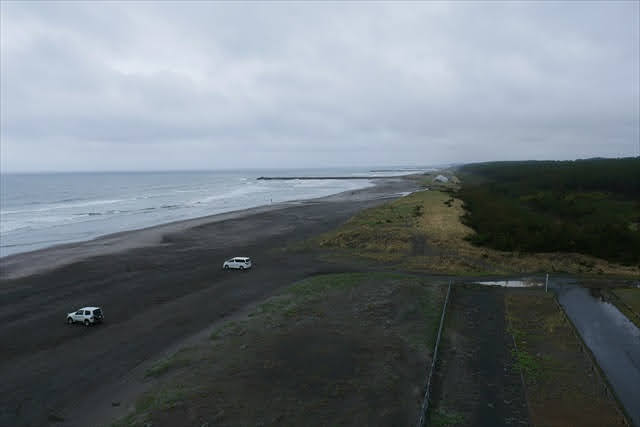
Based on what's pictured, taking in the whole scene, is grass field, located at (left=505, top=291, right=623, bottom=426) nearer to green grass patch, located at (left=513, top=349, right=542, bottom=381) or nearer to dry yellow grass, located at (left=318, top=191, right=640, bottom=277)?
green grass patch, located at (left=513, top=349, right=542, bottom=381)

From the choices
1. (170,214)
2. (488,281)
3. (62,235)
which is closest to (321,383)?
(488,281)

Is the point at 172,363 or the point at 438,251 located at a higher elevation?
the point at 438,251

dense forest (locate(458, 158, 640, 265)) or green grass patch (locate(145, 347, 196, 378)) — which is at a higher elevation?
dense forest (locate(458, 158, 640, 265))

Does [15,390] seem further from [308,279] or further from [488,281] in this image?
[488,281]

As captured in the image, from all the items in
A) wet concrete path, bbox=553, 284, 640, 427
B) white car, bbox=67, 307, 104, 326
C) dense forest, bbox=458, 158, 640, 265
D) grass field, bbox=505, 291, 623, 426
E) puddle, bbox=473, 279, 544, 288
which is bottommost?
wet concrete path, bbox=553, 284, 640, 427

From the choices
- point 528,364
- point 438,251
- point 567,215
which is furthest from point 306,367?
point 567,215

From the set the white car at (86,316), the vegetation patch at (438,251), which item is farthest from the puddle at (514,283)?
the white car at (86,316)

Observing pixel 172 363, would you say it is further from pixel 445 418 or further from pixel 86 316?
pixel 445 418

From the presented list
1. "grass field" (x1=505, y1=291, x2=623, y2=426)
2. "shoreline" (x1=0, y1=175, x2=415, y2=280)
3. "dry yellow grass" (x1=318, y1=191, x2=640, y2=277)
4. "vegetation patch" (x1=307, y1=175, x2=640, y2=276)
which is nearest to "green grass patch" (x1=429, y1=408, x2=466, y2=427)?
"grass field" (x1=505, y1=291, x2=623, y2=426)
